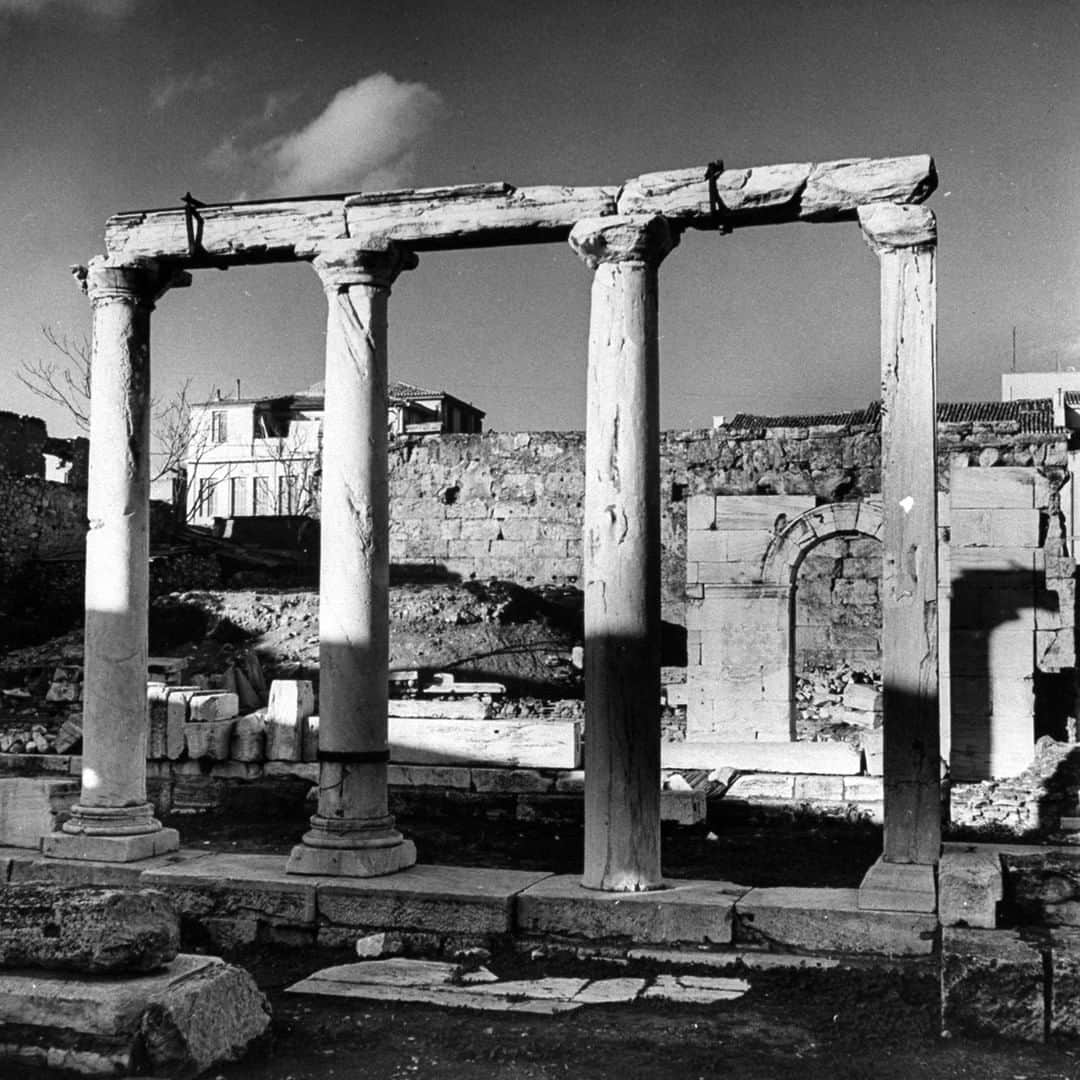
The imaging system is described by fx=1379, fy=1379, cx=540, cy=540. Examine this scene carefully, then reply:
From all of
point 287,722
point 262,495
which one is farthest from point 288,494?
point 287,722

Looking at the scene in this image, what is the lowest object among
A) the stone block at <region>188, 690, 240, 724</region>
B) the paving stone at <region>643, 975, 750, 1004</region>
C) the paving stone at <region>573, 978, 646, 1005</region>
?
the paving stone at <region>573, 978, 646, 1005</region>

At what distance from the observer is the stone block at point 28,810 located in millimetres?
10750

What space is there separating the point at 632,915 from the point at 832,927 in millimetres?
1212

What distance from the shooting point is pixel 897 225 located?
8.84 m

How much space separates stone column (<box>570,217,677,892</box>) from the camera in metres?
8.96

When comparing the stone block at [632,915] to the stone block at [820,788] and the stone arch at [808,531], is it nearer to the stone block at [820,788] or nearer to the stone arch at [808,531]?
the stone block at [820,788]

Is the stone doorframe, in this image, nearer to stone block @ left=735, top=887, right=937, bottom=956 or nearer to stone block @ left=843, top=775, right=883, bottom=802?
stone block @ left=843, top=775, right=883, bottom=802

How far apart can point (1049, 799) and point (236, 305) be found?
23.8 m

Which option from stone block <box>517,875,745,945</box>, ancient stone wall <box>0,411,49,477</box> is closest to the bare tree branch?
ancient stone wall <box>0,411,49,477</box>

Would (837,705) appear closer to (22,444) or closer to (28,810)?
(28,810)

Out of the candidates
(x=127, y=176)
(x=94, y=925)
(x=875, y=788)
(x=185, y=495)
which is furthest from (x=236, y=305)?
(x=94, y=925)

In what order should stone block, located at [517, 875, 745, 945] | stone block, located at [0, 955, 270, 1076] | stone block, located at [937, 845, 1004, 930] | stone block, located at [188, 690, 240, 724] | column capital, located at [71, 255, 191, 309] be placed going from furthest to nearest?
stone block, located at [188, 690, 240, 724] < column capital, located at [71, 255, 191, 309] < stone block, located at [517, 875, 745, 945] < stone block, located at [937, 845, 1004, 930] < stone block, located at [0, 955, 270, 1076]

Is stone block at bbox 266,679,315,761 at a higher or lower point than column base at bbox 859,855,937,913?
higher

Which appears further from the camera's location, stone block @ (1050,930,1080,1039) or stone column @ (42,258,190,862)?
stone column @ (42,258,190,862)
